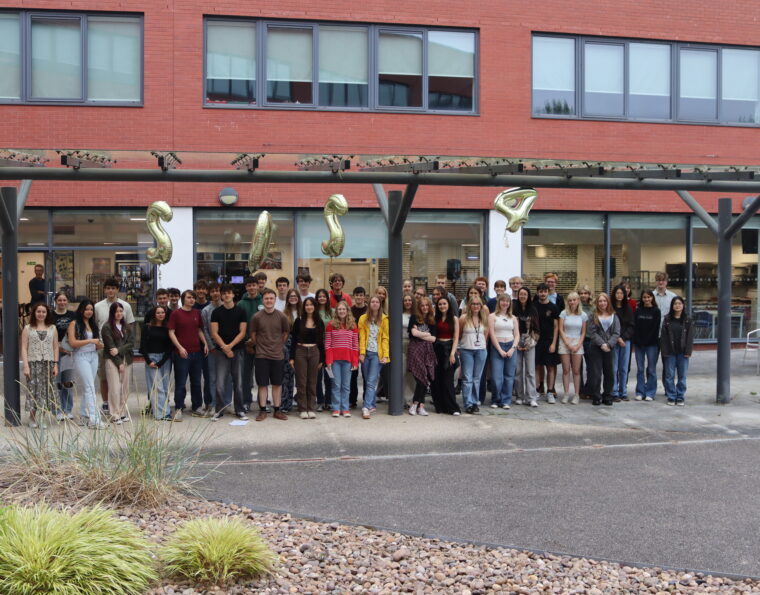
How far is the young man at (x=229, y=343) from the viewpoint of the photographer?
34.9 feet

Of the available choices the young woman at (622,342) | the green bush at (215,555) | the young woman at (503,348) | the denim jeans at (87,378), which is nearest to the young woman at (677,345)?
the young woman at (622,342)

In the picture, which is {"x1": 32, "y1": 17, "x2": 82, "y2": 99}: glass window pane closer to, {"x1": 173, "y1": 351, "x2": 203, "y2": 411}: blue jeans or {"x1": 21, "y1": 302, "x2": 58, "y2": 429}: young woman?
{"x1": 21, "y1": 302, "x2": 58, "y2": 429}: young woman

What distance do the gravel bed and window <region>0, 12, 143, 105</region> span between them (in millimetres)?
11610

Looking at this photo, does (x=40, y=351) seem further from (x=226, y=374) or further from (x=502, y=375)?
(x=502, y=375)

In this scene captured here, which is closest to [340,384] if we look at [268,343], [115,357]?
[268,343]

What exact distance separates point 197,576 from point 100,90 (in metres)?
12.9

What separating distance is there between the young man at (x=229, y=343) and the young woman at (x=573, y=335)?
182 inches

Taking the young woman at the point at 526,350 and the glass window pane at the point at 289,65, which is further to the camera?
the glass window pane at the point at 289,65

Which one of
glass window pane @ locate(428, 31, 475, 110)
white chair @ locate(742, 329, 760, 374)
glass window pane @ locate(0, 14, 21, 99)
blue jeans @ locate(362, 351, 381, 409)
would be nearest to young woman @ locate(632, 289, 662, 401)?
blue jeans @ locate(362, 351, 381, 409)

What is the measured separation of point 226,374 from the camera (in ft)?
35.7

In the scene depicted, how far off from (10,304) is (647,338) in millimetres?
8793

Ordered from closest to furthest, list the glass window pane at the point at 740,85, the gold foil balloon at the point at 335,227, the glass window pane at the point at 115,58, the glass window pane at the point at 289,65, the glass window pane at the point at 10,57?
the gold foil balloon at the point at 335,227 → the glass window pane at the point at 10,57 → the glass window pane at the point at 115,58 → the glass window pane at the point at 289,65 → the glass window pane at the point at 740,85

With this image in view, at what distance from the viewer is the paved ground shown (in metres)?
6.20

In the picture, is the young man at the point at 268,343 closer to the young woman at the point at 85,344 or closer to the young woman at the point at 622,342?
the young woman at the point at 85,344
